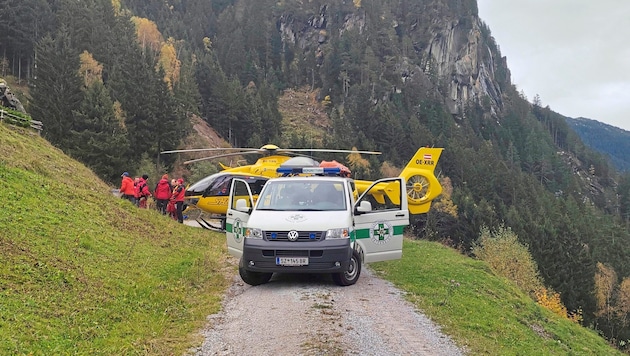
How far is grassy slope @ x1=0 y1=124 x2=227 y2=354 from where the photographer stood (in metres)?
5.79

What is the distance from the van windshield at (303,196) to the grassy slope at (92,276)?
188 centimetres

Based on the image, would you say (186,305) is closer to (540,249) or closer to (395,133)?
(540,249)

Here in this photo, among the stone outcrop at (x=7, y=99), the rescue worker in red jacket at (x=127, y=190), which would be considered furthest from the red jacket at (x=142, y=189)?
the stone outcrop at (x=7, y=99)

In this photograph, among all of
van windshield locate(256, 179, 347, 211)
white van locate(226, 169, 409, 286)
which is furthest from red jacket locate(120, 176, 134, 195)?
van windshield locate(256, 179, 347, 211)

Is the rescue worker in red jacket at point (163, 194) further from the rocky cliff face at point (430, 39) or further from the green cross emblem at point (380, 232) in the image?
the rocky cliff face at point (430, 39)

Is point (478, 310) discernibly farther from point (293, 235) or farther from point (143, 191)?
point (143, 191)

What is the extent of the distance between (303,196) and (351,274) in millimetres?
1767

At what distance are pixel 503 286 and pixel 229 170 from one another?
1069cm

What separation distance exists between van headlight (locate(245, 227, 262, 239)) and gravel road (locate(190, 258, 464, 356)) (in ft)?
3.26

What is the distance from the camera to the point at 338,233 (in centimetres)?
876

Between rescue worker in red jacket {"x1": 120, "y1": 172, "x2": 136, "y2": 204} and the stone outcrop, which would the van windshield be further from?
the stone outcrop

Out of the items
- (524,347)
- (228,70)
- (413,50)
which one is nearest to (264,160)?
(524,347)

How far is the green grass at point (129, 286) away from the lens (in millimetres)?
5953

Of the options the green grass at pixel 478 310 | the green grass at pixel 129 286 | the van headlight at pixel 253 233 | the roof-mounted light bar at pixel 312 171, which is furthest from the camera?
the roof-mounted light bar at pixel 312 171
